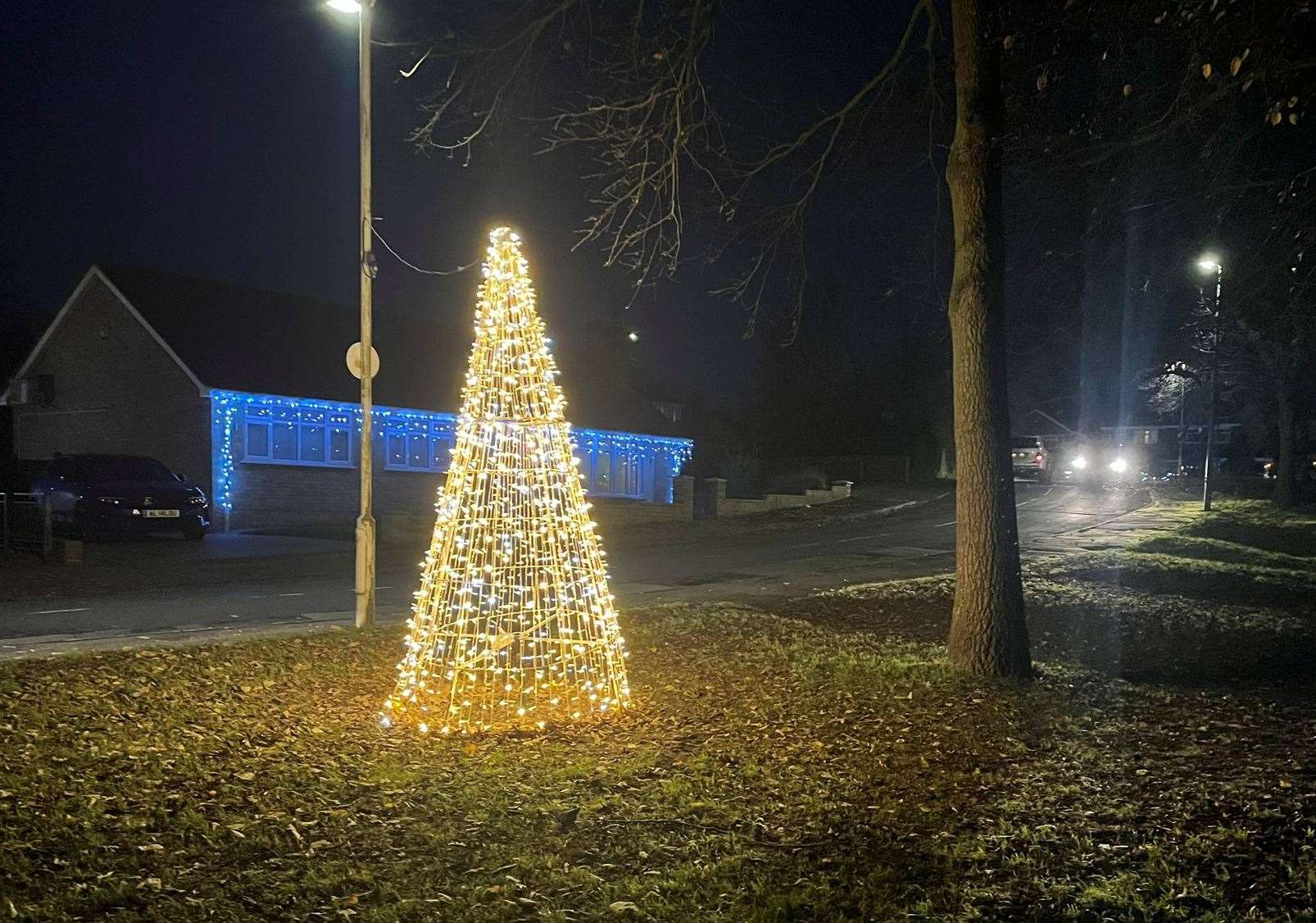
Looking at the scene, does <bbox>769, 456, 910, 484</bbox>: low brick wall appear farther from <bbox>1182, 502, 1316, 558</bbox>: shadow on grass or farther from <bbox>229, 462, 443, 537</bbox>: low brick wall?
<bbox>229, 462, 443, 537</bbox>: low brick wall

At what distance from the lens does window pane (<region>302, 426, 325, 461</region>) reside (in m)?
24.1

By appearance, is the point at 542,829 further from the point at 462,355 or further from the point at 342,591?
the point at 462,355

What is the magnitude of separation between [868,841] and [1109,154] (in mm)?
8139

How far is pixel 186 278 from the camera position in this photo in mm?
26875

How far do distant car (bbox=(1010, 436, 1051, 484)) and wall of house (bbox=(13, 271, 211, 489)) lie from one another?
3075 cm

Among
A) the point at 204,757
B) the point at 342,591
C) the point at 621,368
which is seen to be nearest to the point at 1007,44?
the point at 204,757

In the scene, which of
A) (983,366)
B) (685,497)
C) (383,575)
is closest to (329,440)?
(685,497)

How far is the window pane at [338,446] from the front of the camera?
24766mm

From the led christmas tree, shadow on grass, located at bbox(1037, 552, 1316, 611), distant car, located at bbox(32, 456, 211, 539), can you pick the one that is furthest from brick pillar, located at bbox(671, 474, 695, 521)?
the led christmas tree

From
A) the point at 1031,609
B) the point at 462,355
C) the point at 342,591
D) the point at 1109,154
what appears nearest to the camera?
the point at 1109,154

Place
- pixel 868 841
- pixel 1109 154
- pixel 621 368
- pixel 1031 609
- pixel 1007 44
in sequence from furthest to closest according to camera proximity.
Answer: pixel 621 368, pixel 1031 609, pixel 1109 154, pixel 1007 44, pixel 868 841

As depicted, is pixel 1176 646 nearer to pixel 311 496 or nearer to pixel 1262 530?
pixel 1262 530

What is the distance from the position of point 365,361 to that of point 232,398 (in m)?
14.2

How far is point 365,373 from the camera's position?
32.3 ft
